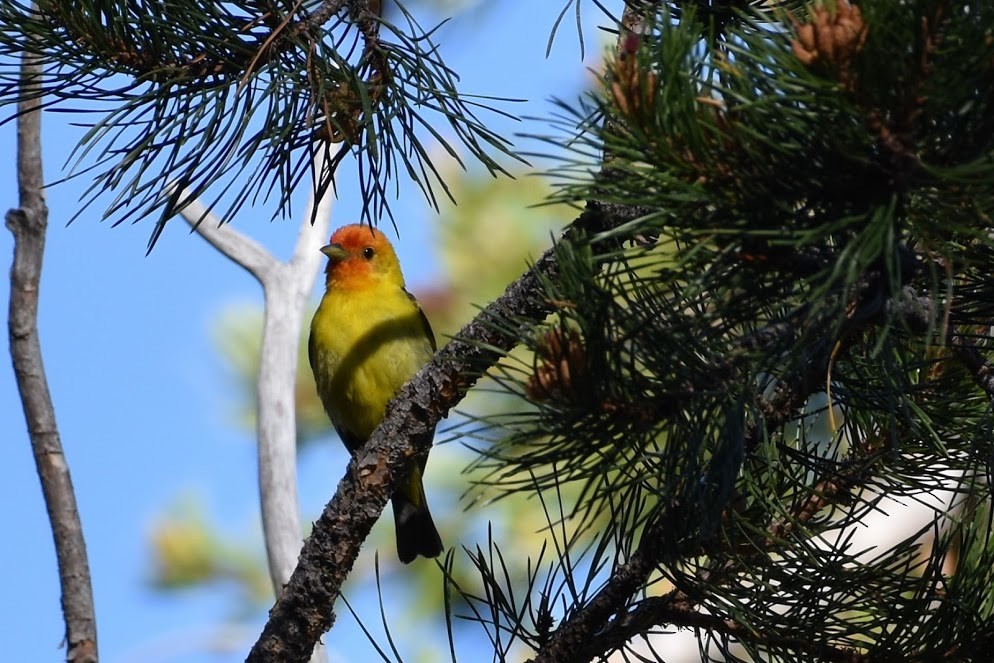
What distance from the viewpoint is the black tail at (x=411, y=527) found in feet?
14.5

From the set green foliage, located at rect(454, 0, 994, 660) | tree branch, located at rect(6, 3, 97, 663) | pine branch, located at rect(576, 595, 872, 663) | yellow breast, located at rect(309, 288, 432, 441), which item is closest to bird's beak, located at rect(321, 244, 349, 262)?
yellow breast, located at rect(309, 288, 432, 441)

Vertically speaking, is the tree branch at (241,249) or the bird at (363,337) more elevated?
the tree branch at (241,249)

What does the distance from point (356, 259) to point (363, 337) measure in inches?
14.2

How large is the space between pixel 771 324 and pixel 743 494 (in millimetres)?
487

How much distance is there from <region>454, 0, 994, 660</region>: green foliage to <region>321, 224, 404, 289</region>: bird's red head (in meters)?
2.37

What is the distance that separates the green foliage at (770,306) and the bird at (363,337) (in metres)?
2.04

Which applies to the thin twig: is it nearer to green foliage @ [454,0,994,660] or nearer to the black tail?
the black tail

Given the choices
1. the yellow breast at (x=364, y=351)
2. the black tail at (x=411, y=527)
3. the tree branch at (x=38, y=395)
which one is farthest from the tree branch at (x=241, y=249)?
the tree branch at (x=38, y=395)

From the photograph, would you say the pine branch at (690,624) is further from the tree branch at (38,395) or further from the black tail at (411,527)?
the black tail at (411,527)

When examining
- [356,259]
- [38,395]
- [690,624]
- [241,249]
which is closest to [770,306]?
[690,624]

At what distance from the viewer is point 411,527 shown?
4.44 meters

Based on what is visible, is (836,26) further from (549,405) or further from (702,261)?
(549,405)

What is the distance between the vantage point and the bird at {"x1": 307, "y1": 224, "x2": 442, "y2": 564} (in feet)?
12.8

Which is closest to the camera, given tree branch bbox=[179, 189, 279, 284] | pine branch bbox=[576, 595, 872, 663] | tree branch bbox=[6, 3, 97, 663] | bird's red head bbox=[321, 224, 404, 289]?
pine branch bbox=[576, 595, 872, 663]
